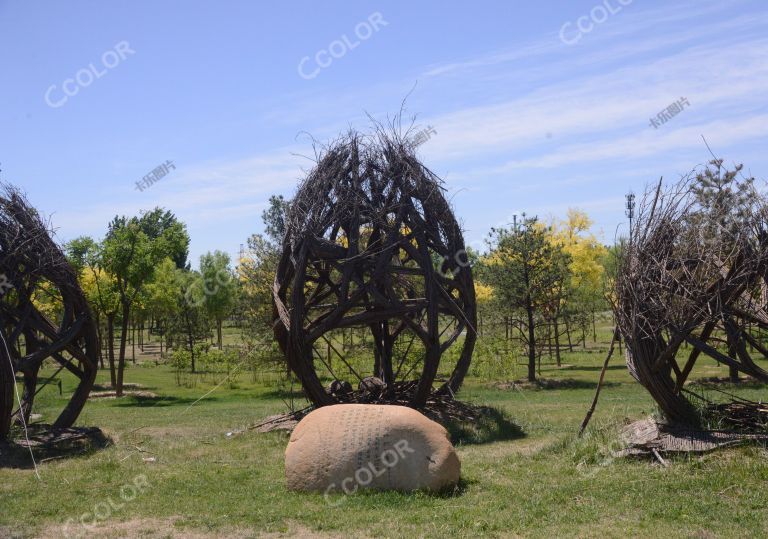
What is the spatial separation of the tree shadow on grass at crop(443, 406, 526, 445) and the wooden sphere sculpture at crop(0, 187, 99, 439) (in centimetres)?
684

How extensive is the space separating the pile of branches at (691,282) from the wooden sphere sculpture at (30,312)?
9.42 m

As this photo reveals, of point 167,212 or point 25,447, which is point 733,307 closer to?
point 25,447

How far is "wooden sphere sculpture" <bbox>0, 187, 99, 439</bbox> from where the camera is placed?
1286 cm

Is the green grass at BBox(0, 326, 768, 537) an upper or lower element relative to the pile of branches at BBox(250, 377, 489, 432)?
lower

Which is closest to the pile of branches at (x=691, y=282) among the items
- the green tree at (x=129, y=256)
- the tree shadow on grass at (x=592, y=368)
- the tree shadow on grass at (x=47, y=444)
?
the tree shadow on grass at (x=47, y=444)

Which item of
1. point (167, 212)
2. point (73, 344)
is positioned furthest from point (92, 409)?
point (167, 212)

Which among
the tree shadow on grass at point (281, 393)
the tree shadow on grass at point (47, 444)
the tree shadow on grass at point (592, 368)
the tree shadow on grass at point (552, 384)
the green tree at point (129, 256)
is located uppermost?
the green tree at point (129, 256)

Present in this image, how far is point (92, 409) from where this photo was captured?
21.5 metres

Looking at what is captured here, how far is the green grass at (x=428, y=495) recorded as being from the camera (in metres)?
8.09

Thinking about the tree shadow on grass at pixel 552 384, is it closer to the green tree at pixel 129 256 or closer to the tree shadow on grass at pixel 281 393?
the tree shadow on grass at pixel 281 393

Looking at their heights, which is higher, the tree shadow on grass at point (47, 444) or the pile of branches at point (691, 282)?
the pile of branches at point (691, 282)

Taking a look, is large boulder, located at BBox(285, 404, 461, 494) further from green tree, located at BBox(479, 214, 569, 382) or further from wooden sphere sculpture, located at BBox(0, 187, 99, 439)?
green tree, located at BBox(479, 214, 569, 382)

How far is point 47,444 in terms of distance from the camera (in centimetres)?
1298

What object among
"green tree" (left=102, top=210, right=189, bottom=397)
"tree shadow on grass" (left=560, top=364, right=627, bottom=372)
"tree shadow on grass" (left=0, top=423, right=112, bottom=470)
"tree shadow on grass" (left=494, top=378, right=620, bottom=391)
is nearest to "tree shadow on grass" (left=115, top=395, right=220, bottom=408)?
"green tree" (left=102, top=210, right=189, bottom=397)
